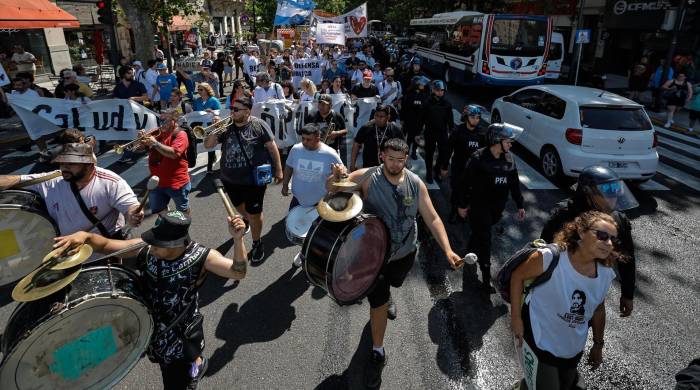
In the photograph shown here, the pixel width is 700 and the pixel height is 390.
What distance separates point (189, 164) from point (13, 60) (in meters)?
16.3

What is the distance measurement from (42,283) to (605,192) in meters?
3.34

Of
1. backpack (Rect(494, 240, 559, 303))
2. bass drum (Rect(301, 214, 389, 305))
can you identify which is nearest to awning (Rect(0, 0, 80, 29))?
bass drum (Rect(301, 214, 389, 305))

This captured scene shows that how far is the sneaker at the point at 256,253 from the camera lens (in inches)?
207

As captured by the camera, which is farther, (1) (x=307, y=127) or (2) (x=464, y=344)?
(1) (x=307, y=127)

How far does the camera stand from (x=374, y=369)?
3570 mm

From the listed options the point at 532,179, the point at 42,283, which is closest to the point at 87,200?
the point at 42,283

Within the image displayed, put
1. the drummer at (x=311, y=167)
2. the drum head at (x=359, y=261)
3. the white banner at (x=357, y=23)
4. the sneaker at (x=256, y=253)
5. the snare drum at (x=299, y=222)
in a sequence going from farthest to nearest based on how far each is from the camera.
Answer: the white banner at (x=357, y=23)
the sneaker at (x=256, y=253)
the drummer at (x=311, y=167)
the snare drum at (x=299, y=222)
the drum head at (x=359, y=261)

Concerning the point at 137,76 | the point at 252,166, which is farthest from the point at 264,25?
A: the point at 252,166

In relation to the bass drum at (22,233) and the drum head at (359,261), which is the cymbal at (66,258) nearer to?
the bass drum at (22,233)

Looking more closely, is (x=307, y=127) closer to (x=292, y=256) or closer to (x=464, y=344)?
(x=292, y=256)

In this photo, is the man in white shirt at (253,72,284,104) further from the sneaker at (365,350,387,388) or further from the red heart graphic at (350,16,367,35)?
the red heart graphic at (350,16,367,35)

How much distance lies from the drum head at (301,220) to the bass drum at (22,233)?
77.4 inches

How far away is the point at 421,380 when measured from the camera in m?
3.53

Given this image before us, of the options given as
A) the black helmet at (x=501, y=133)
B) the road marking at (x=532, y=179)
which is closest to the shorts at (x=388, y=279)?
the black helmet at (x=501, y=133)
